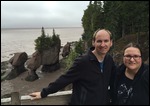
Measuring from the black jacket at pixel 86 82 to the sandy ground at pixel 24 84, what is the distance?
28303 mm

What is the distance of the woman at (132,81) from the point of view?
371 cm

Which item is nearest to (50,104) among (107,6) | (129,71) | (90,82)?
(90,82)

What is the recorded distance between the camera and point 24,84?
3688cm

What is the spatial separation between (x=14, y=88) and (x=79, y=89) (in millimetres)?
31798

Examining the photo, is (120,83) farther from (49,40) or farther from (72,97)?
(49,40)

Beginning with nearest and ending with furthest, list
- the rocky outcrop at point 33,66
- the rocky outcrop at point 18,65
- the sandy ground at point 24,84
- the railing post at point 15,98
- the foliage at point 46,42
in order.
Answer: the railing post at point 15,98 < the sandy ground at point 24,84 < the rocky outcrop at point 33,66 < the rocky outcrop at point 18,65 < the foliage at point 46,42

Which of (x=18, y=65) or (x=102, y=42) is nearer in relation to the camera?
(x=102, y=42)

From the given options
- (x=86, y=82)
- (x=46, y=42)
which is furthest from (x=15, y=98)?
(x=46, y=42)

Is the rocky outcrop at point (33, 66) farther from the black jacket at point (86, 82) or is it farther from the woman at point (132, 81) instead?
the woman at point (132, 81)

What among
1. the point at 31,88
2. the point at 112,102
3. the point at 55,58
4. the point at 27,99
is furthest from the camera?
the point at 55,58

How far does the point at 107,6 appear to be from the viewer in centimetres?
4894

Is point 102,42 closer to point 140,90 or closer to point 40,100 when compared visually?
point 140,90

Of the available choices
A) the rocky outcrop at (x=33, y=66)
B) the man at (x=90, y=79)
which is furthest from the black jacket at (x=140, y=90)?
the rocky outcrop at (x=33, y=66)

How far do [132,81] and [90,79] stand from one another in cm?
58
